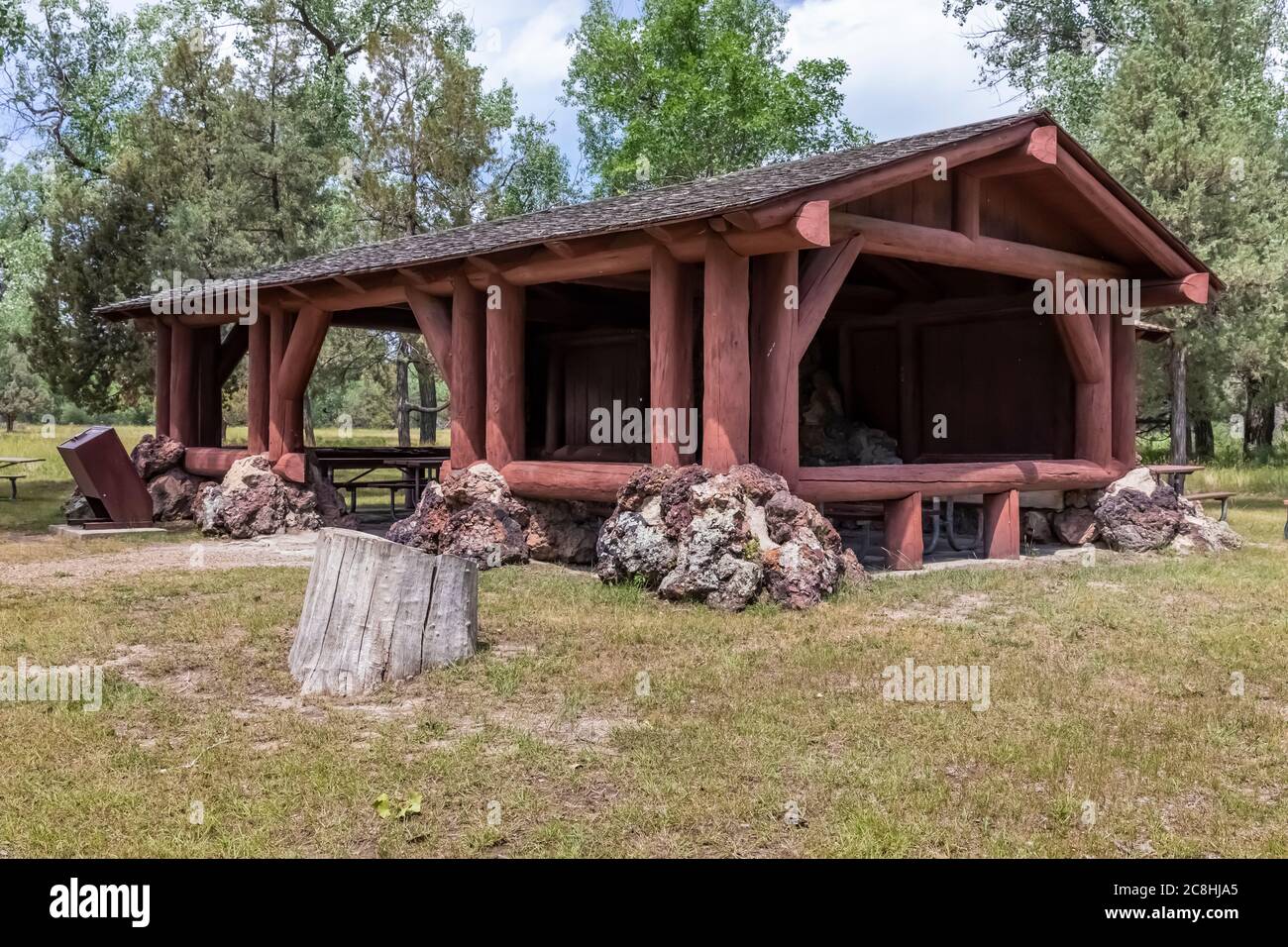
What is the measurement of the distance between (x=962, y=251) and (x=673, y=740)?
24.8ft

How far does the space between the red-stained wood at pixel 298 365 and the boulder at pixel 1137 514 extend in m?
9.68

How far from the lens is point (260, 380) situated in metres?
15.2

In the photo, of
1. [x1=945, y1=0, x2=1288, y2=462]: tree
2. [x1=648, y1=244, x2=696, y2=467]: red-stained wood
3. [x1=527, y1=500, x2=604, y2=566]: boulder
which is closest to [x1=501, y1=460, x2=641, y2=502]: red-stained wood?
[x1=527, y1=500, x2=604, y2=566]: boulder

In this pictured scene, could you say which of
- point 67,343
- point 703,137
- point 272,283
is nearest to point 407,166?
point 67,343

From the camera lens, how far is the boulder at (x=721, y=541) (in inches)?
343

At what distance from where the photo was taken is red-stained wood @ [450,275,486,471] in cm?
1226

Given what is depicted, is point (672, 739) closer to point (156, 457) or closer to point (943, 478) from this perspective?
point (943, 478)

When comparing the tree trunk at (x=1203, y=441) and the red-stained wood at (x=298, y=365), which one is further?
the tree trunk at (x=1203, y=441)

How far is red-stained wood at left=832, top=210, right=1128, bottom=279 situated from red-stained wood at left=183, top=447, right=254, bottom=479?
8.78 metres

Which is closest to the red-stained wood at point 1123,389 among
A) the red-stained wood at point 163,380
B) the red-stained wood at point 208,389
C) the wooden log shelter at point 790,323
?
the wooden log shelter at point 790,323

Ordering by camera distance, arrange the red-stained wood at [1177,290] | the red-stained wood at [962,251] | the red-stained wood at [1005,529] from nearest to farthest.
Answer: the red-stained wood at [962,251], the red-stained wood at [1005,529], the red-stained wood at [1177,290]

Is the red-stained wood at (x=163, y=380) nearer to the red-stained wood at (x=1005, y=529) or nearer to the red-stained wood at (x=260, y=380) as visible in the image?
the red-stained wood at (x=260, y=380)

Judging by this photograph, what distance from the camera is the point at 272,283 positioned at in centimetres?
1374

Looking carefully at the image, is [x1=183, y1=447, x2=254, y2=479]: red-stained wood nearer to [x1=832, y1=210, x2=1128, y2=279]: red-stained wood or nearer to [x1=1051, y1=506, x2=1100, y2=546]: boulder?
[x1=832, y1=210, x2=1128, y2=279]: red-stained wood
